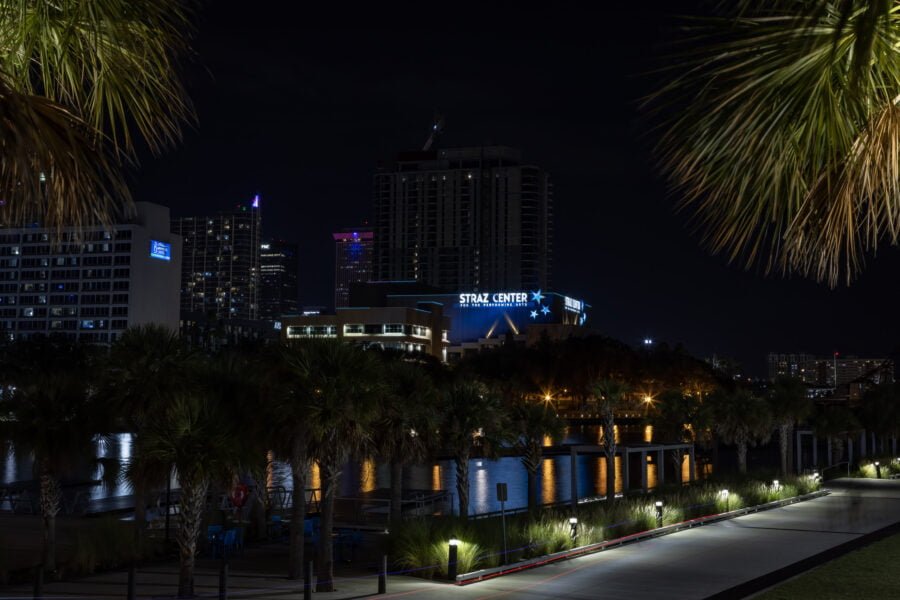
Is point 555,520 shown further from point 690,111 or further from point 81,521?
point 690,111

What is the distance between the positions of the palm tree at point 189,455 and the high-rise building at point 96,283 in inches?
5711

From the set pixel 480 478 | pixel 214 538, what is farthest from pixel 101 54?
pixel 480 478

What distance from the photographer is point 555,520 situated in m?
26.0

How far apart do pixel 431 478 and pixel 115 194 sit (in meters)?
56.8

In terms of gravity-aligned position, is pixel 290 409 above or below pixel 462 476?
above

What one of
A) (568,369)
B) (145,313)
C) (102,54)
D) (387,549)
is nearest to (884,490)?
(387,549)

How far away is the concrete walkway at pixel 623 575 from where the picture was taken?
19.2 meters

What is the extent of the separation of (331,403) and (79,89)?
46.9 ft

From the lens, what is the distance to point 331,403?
64.0ft

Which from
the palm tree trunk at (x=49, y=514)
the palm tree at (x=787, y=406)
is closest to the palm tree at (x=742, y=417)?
the palm tree at (x=787, y=406)

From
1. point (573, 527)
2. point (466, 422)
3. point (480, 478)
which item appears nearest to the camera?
point (573, 527)

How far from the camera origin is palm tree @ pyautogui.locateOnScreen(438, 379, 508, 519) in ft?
106

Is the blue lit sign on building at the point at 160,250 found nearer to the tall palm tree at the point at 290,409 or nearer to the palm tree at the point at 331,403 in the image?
the tall palm tree at the point at 290,409

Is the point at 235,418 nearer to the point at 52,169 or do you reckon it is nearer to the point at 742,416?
the point at 52,169
